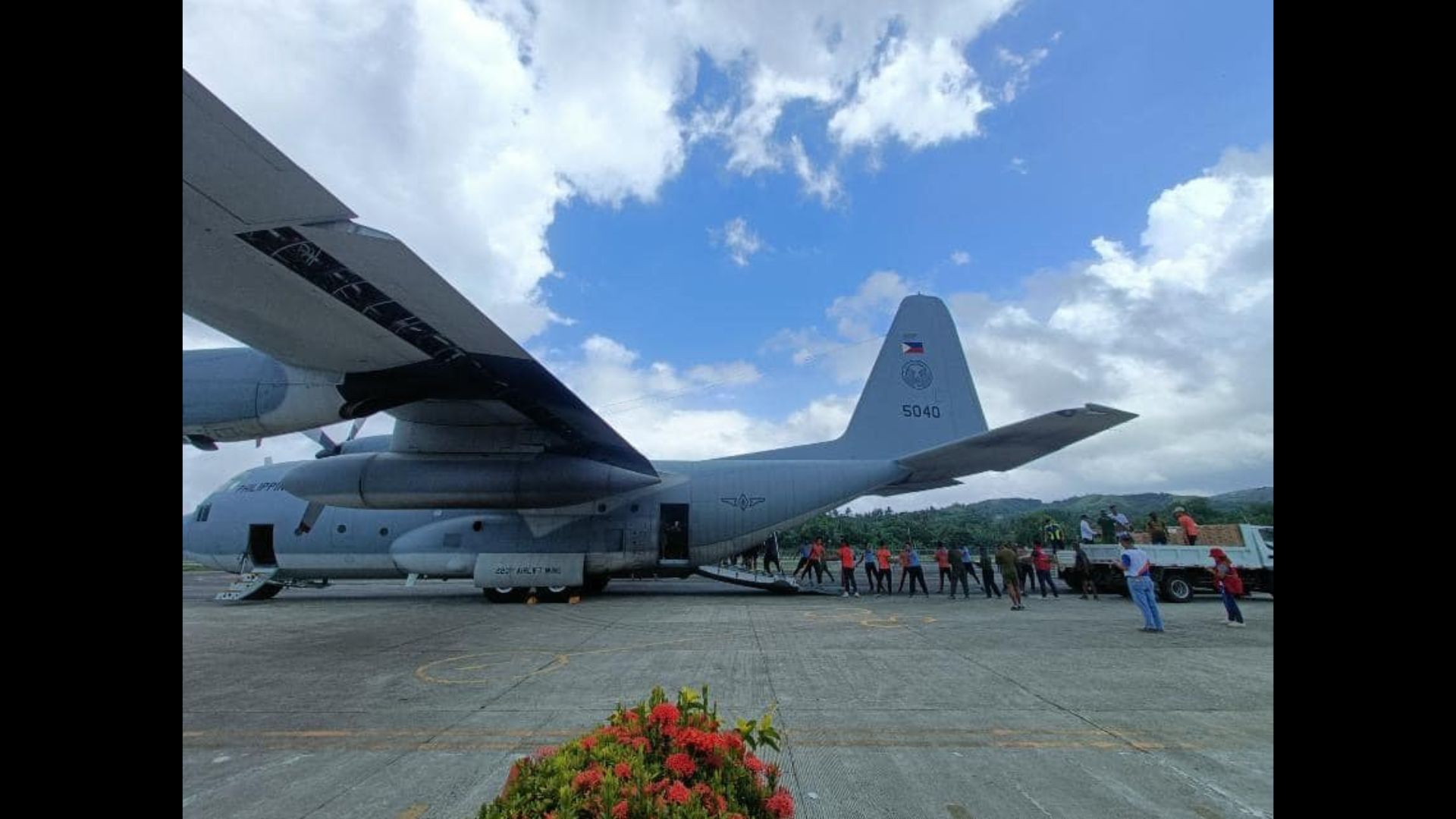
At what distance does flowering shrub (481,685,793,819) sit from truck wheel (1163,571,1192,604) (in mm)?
16110

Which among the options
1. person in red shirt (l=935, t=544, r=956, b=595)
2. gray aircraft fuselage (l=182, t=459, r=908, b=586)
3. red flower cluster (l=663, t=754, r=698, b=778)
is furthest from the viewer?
person in red shirt (l=935, t=544, r=956, b=595)

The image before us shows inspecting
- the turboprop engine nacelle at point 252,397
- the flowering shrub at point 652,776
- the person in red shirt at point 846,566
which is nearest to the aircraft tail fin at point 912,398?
the person in red shirt at point 846,566

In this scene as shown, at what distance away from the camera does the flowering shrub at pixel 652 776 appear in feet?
6.83

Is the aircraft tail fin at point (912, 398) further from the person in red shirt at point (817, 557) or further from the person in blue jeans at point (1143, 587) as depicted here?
the person in blue jeans at point (1143, 587)

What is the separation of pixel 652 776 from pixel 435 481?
12.3m

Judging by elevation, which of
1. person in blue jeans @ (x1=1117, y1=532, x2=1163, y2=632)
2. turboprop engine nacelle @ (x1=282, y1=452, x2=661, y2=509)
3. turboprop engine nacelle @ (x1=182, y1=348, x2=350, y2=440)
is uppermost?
turboprop engine nacelle @ (x1=182, y1=348, x2=350, y2=440)

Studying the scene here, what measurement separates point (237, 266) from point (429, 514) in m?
10.8

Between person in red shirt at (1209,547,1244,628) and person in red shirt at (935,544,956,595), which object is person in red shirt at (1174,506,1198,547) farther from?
person in red shirt at (1209,547,1244,628)

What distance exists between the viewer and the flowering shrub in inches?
82.0

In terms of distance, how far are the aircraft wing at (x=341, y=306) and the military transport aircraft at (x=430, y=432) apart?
0.03 meters

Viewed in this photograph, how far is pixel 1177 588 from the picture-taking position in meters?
15.2

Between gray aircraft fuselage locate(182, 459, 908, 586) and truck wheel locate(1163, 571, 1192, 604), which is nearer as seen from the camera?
truck wheel locate(1163, 571, 1192, 604)

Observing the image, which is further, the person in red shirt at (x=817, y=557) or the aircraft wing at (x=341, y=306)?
the person in red shirt at (x=817, y=557)

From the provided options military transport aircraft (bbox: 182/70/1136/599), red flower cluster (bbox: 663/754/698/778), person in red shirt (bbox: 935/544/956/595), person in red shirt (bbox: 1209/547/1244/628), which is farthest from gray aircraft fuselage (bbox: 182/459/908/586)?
red flower cluster (bbox: 663/754/698/778)
